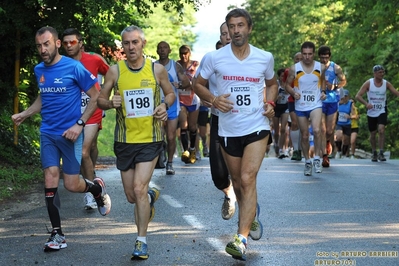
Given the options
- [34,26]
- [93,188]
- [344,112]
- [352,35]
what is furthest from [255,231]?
[352,35]

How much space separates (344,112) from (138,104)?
20098 mm

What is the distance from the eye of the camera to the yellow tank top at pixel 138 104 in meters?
8.51

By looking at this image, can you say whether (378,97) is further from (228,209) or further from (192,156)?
(228,209)

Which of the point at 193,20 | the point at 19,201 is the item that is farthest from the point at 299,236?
the point at 193,20

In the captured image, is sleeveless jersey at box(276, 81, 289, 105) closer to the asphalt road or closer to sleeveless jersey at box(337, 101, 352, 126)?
sleeveless jersey at box(337, 101, 352, 126)

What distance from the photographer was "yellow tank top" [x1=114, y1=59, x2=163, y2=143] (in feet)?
27.9

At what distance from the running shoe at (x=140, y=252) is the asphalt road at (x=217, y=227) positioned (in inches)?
2.7

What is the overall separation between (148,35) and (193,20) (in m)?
26.3

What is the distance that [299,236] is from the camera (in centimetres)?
888

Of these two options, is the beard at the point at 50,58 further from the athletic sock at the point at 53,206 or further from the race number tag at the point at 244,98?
the race number tag at the point at 244,98

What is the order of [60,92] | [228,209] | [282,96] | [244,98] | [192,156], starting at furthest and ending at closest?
[282,96] → [192,156] → [228,209] → [60,92] → [244,98]

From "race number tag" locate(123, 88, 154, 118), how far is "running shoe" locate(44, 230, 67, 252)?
1268 millimetres

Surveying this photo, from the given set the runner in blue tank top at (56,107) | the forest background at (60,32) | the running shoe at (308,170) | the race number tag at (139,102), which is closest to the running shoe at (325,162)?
the running shoe at (308,170)

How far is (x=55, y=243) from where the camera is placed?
337 inches
